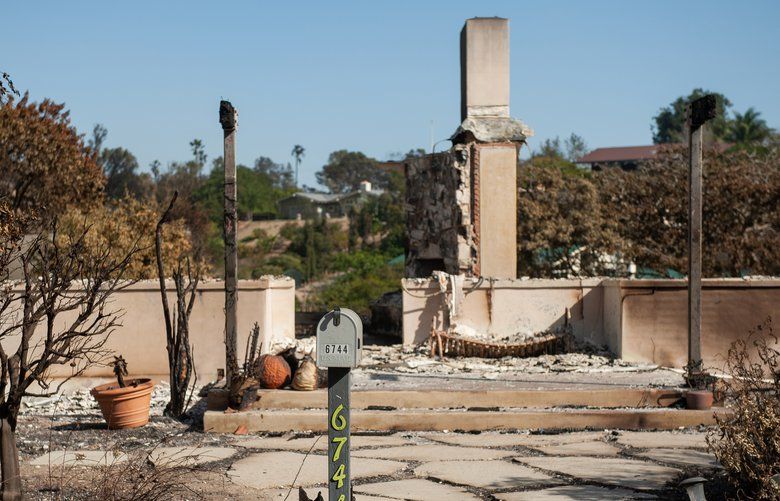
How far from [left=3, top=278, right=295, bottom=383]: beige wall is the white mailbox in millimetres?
8623

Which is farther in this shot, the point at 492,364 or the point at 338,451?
the point at 492,364

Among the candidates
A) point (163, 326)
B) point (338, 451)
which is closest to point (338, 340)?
point (338, 451)

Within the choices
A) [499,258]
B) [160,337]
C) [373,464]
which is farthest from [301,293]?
[373,464]

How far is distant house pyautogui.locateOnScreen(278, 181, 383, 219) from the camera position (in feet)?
267

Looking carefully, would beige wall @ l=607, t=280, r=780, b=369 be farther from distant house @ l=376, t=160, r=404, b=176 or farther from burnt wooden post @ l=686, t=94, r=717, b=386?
distant house @ l=376, t=160, r=404, b=176

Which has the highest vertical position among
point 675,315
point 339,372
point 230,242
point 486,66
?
point 486,66

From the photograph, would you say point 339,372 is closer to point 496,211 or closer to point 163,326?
point 163,326

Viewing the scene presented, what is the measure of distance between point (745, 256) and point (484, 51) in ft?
36.1

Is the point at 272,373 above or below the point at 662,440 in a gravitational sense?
above

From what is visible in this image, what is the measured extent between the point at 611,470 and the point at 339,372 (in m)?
3.96

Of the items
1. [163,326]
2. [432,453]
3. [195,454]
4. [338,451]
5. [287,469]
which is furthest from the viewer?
[163,326]

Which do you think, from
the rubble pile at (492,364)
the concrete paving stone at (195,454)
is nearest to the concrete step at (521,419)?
the concrete paving stone at (195,454)

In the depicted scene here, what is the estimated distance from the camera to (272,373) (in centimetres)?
1120

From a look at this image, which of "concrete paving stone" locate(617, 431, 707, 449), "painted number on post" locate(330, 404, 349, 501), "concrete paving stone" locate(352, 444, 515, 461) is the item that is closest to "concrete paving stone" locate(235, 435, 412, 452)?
"concrete paving stone" locate(352, 444, 515, 461)
